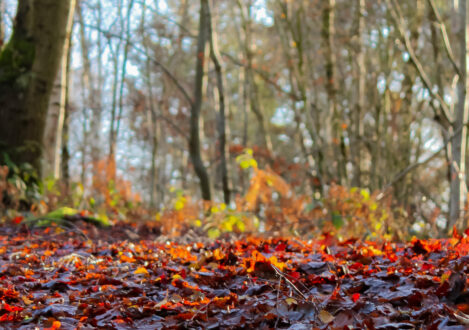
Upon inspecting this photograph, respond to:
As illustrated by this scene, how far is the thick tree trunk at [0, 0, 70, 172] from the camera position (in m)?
7.17

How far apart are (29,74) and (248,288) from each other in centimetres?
598

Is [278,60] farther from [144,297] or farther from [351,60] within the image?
[144,297]

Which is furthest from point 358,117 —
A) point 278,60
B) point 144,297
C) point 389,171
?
point 278,60

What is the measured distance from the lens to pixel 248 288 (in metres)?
2.54

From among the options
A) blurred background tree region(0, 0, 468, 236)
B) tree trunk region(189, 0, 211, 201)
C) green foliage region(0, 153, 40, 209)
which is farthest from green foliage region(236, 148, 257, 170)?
tree trunk region(189, 0, 211, 201)

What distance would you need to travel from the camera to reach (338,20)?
564 inches

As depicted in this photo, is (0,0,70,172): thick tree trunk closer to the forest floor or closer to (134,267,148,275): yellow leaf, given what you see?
the forest floor

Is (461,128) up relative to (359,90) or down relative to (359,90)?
down

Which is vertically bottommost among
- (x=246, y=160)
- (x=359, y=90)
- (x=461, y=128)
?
(x=246, y=160)

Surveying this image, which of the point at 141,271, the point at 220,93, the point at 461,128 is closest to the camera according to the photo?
the point at 141,271

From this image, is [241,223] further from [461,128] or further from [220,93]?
[220,93]

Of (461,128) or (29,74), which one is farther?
(29,74)

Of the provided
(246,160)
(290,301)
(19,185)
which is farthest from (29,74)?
(290,301)

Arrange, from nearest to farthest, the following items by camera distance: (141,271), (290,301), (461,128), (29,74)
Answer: (290,301)
(141,271)
(461,128)
(29,74)
